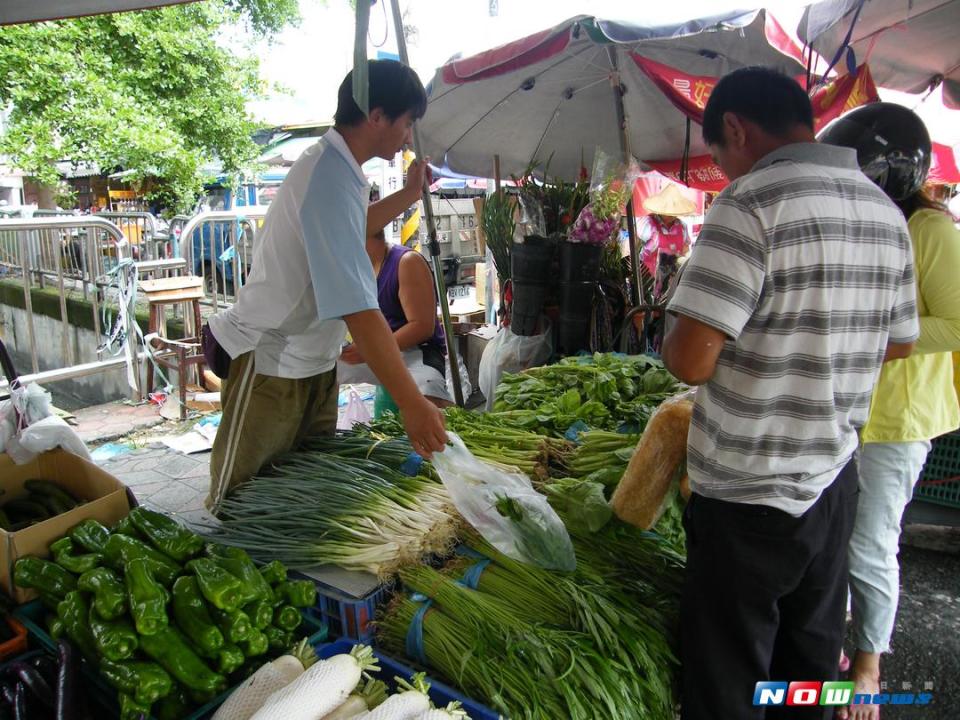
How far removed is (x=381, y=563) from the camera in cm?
188

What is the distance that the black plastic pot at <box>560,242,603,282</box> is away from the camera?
12.8 ft

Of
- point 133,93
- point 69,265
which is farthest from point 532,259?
point 133,93

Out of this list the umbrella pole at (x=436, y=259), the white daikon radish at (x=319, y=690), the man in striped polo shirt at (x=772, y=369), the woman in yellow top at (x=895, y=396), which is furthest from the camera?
the umbrella pole at (x=436, y=259)

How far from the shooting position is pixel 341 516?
2.03m

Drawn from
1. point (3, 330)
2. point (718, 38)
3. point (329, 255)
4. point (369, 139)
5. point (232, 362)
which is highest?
point (718, 38)

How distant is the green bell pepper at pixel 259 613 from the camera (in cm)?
156

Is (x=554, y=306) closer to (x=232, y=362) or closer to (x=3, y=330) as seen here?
(x=232, y=362)

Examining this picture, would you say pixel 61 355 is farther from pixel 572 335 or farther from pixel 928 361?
pixel 928 361

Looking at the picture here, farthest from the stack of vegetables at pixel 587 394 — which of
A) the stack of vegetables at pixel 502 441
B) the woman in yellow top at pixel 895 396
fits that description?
the woman in yellow top at pixel 895 396

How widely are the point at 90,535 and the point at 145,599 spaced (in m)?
0.55

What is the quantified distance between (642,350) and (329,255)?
118 inches

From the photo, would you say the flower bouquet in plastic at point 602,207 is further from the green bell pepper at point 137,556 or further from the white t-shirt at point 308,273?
Answer: the green bell pepper at point 137,556

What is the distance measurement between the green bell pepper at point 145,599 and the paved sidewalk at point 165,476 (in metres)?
2.11

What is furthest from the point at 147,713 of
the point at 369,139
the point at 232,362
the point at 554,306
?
the point at 554,306
